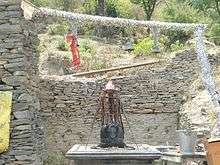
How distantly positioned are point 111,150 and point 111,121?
2.15 feet

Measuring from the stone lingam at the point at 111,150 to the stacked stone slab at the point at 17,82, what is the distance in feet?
7.59

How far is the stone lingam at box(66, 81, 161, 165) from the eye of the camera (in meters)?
6.55

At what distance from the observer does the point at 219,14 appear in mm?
17578

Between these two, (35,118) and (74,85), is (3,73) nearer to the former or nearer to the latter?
(35,118)

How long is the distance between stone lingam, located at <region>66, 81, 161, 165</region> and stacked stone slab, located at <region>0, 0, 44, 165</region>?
2.31m

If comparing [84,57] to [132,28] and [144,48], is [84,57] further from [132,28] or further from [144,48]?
[132,28]

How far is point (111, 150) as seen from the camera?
6.73 meters

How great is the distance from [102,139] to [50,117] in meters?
5.72

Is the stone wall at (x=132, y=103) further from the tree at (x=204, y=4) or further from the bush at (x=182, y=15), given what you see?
the bush at (x=182, y=15)

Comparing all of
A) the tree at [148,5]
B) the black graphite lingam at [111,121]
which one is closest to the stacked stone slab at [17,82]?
the black graphite lingam at [111,121]

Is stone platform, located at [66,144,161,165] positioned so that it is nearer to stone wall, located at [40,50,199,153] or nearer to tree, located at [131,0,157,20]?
stone wall, located at [40,50,199,153]

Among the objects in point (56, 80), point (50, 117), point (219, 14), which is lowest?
point (50, 117)

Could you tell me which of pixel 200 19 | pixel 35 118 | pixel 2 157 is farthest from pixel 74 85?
pixel 200 19

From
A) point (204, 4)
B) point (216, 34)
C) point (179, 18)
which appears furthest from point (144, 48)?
point (179, 18)
